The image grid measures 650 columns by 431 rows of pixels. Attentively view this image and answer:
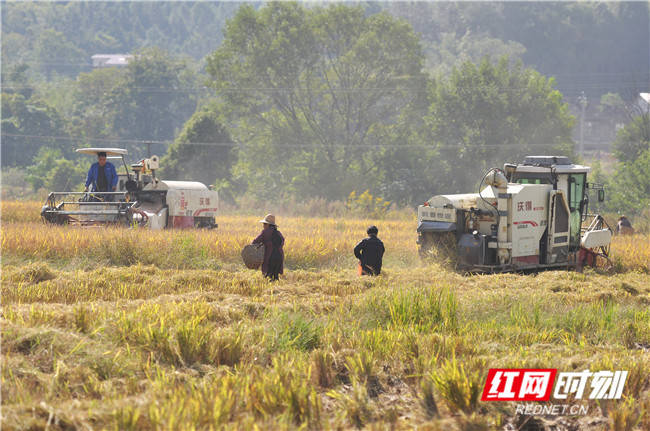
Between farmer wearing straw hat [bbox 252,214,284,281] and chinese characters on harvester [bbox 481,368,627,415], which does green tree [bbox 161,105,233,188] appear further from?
chinese characters on harvester [bbox 481,368,627,415]

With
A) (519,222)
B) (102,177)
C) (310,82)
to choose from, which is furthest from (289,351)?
(310,82)

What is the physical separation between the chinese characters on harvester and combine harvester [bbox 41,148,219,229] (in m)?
13.3

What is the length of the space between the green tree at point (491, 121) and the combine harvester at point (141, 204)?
30722mm

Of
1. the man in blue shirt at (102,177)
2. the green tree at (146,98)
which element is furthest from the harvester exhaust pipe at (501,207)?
the green tree at (146,98)

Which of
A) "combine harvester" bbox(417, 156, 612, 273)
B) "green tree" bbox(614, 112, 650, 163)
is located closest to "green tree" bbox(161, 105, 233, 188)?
"green tree" bbox(614, 112, 650, 163)

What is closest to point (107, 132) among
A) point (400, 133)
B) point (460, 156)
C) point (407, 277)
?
point (400, 133)

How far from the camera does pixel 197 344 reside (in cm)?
695

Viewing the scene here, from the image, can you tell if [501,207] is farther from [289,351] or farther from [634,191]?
[634,191]

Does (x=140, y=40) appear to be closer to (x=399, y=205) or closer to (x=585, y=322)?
(x=399, y=205)

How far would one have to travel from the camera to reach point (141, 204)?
20594 mm

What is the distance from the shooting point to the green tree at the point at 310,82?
5200 cm

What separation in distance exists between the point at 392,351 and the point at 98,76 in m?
77.5

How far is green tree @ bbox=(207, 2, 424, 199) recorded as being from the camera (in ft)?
171

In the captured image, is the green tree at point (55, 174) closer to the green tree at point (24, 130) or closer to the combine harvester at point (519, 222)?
the green tree at point (24, 130)
